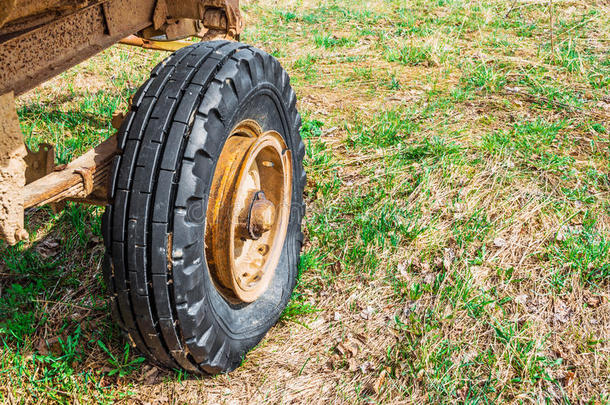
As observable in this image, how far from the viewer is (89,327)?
281 cm

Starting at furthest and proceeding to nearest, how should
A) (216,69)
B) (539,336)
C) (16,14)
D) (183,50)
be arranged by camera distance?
(539,336) → (183,50) → (216,69) → (16,14)

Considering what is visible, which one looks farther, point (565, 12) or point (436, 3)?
point (436, 3)

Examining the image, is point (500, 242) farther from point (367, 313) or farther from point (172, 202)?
point (172, 202)

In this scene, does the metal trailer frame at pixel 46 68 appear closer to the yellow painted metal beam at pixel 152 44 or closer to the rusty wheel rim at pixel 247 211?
the rusty wheel rim at pixel 247 211

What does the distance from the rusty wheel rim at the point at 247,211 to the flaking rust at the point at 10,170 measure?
2.44 ft

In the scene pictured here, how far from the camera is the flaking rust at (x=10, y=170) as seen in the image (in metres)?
1.48

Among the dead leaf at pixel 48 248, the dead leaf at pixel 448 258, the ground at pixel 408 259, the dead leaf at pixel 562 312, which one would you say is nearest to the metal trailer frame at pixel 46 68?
the ground at pixel 408 259

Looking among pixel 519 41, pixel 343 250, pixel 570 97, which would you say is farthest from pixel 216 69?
pixel 519 41

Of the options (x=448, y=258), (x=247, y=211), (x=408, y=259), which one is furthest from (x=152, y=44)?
(x=448, y=258)

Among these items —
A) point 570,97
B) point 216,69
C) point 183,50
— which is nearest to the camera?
point 216,69

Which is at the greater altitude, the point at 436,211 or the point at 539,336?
the point at 436,211

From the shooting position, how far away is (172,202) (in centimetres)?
188

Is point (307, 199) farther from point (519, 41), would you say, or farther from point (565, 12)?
point (565, 12)

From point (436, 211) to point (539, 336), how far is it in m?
1.06
